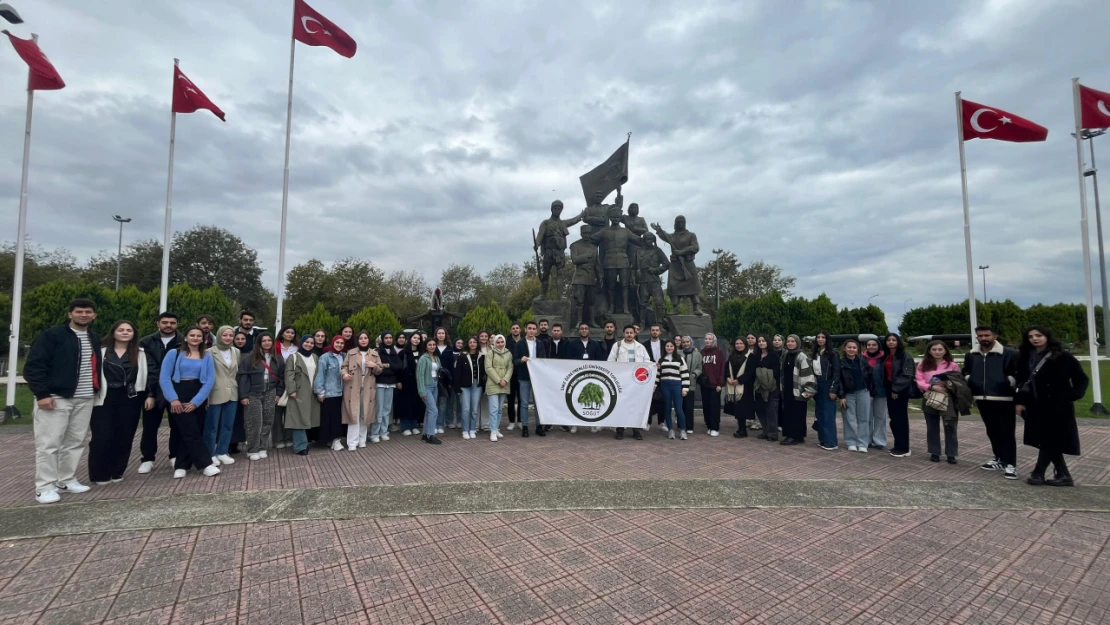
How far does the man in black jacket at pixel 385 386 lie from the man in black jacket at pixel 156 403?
2428mm

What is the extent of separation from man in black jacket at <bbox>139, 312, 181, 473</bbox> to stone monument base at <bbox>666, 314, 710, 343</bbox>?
1094 centimetres

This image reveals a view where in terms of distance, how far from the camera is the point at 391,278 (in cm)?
5325

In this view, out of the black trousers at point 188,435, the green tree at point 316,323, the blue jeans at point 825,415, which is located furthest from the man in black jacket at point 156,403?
the green tree at point 316,323

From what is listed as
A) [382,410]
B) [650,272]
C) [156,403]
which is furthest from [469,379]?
[650,272]

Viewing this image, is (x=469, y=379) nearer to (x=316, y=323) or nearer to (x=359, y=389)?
(x=359, y=389)

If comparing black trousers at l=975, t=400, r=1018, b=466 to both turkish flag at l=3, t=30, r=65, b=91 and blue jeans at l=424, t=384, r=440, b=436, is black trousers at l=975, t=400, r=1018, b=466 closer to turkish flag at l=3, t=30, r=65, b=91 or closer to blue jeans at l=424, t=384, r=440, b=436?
blue jeans at l=424, t=384, r=440, b=436

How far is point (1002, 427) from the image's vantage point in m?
5.90

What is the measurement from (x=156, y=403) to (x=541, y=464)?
4296 millimetres

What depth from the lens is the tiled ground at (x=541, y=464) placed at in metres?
5.39

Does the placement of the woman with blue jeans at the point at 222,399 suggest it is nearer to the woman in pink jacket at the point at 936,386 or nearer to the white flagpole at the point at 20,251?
the white flagpole at the point at 20,251

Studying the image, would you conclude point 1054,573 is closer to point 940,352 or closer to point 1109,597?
point 1109,597

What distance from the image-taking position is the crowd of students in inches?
205

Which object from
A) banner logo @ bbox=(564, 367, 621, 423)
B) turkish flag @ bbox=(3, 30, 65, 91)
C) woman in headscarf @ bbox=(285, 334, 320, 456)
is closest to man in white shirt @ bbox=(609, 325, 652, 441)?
banner logo @ bbox=(564, 367, 621, 423)

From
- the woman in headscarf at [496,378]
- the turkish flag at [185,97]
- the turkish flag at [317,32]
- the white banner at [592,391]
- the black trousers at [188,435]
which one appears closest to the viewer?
the black trousers at [188,435]
